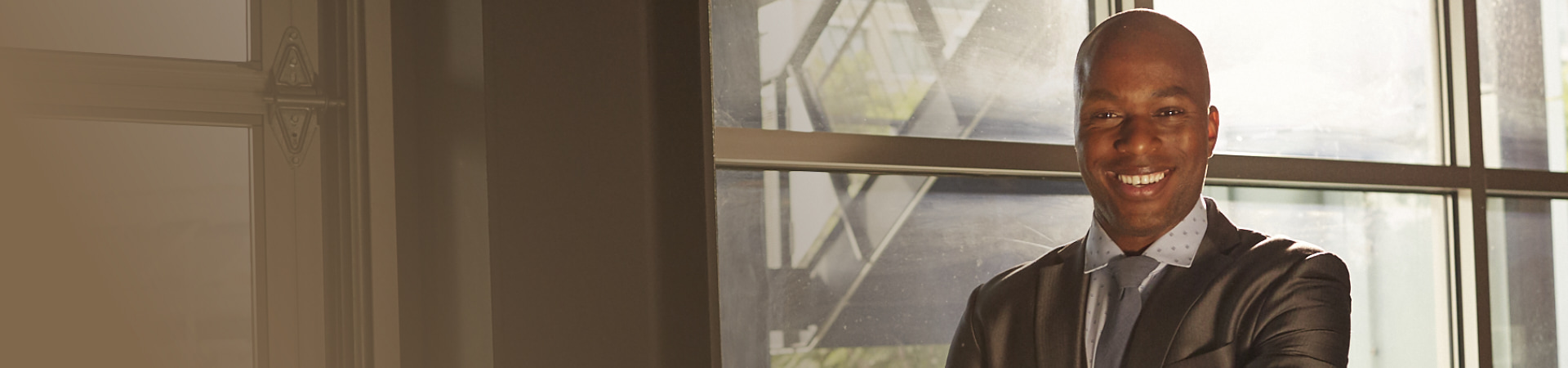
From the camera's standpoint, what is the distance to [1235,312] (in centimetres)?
121

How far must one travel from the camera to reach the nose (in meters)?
1.25

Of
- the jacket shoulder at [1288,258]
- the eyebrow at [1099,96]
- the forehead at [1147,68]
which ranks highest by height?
the forehead at [1147,68]

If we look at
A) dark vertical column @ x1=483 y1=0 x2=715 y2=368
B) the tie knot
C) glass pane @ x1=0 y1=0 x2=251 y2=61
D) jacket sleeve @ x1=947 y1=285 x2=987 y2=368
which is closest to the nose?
the tie knot

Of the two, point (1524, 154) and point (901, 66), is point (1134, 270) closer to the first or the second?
point (901, 66)

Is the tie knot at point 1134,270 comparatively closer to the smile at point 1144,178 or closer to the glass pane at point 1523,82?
the smile at point 1144,178

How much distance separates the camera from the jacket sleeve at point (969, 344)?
1.39m

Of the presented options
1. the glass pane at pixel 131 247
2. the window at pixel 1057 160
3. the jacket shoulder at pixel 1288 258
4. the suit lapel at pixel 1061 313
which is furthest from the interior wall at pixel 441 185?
the jacket shoulder at pixel 1288 258

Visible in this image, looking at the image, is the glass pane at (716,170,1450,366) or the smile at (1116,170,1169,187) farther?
the glass pane at (716,170,1450,366)

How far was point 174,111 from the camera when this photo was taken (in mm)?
1687

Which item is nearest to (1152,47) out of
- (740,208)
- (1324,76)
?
(740,208)

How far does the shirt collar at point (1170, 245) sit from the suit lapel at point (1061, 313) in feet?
0.06

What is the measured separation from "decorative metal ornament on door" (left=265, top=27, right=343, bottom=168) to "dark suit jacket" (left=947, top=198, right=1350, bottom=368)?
42.9 inches

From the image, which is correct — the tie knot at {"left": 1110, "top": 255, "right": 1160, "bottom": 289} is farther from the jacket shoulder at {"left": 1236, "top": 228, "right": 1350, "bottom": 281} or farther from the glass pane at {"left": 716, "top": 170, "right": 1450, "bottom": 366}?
the glass pane at {"left": 716, "top": 170, "right": 1450, "bottom": 366}

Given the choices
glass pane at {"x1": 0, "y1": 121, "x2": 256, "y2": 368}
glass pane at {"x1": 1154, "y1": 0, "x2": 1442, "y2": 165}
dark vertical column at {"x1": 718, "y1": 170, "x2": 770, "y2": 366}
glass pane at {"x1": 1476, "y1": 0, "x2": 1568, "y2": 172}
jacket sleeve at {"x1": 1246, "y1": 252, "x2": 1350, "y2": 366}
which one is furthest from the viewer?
glass pane at {"x1": 1476, "y1": 0, "x2": 1568, "y2": 172}
